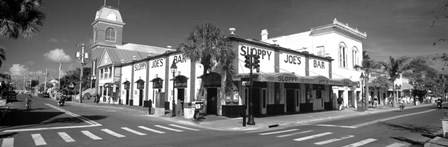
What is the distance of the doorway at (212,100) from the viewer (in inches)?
889

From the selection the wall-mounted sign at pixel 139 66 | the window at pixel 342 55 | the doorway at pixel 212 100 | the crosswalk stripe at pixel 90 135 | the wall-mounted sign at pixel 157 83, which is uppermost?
the window at pixel 342 55

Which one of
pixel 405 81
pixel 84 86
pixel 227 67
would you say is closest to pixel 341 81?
pixel 227 67

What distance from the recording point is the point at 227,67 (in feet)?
71.1

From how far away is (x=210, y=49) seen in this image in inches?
797

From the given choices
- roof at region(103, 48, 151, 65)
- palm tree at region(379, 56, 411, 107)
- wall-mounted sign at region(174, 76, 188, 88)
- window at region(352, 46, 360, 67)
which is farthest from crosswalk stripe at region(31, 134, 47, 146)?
palm tree at region(379, 56, 411, 107)

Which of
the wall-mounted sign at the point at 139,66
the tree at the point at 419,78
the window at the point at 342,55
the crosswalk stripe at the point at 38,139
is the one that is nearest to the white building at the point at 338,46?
the window at the point at 342,55

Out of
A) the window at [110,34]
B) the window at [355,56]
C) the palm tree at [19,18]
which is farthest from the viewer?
the window at [110,34]

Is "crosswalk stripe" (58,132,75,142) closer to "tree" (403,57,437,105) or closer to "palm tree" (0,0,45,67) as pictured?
"palm tree" (0,0,45,67)

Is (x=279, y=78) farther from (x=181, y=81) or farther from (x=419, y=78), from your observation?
(x=419, y=78)

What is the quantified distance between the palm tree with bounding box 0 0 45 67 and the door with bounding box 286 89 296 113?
20.6 metres

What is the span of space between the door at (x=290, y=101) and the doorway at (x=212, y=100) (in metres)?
8.01

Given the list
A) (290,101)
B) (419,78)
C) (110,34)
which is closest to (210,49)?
(290,101)

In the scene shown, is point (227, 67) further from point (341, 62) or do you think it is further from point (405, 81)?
point (405, 81)

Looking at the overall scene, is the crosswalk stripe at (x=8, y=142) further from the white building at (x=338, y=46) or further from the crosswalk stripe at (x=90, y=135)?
the white building at (x=338, y=46)
